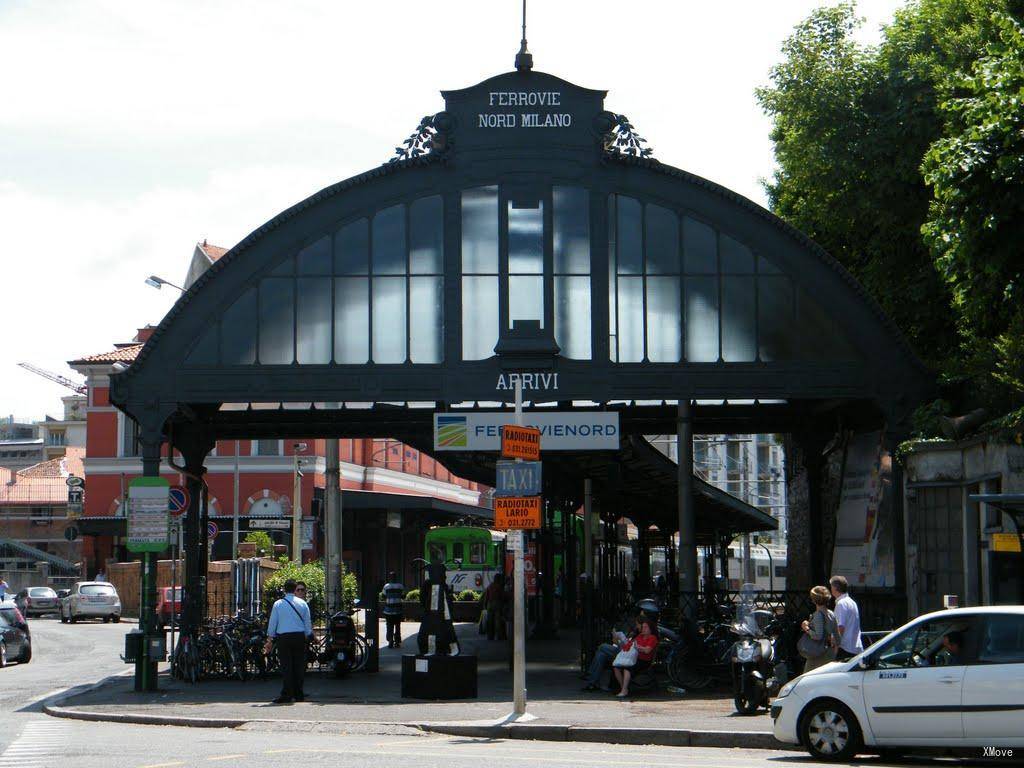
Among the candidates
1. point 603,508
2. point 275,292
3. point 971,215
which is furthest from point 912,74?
point 603,508

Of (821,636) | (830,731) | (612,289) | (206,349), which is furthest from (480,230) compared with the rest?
(830,731)

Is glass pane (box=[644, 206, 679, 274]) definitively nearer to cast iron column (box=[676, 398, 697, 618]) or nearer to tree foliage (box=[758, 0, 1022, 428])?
cast iron column (box=[676, 398, 697, 618])

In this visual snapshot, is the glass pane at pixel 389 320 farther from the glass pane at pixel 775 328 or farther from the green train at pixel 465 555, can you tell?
the green train at pixel 465 555

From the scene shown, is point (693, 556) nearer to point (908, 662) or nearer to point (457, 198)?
point (457, 198)

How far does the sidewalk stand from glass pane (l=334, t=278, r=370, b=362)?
5774 mm

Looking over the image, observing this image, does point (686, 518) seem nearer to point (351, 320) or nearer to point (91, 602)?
point (351, 320)

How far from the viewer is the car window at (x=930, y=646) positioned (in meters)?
14.5

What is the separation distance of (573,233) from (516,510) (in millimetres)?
8264

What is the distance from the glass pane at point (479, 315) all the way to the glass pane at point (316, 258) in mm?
2470

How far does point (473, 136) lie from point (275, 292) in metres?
4.49

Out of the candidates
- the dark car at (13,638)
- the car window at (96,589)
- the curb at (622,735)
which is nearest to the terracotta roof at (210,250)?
the car window at (96,589)

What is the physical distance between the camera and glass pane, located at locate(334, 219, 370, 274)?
26.1 m

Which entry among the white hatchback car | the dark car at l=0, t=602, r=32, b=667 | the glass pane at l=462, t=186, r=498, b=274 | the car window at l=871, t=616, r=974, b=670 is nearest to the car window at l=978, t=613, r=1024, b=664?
the white hatchback car

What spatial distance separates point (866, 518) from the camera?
26328 millimetres
